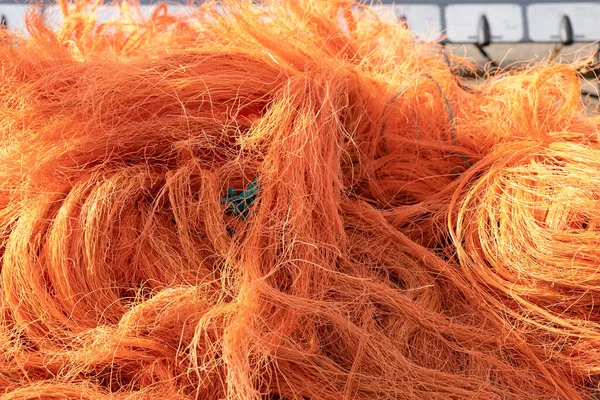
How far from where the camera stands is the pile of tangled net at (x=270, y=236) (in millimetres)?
1146

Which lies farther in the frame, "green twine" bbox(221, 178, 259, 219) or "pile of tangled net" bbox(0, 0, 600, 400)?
"green twine" bbox(221, 178, 259, 219)

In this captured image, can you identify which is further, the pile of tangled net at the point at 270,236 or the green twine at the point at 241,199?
the green twine at the point at 241,199

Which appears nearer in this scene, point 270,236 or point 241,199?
point 270,236

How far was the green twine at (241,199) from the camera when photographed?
4.41 ft

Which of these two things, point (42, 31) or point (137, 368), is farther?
point (42, 31)

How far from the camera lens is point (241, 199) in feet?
4.46

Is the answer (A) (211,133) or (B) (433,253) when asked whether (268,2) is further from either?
(B) (433,253)

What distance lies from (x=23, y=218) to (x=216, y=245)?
0.41 m

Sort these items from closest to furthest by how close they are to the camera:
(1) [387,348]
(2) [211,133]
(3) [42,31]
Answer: (1) [387,348] < (2) [211,133] < (3) [42,31]

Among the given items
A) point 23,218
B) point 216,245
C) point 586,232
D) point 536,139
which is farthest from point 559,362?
point 23,218

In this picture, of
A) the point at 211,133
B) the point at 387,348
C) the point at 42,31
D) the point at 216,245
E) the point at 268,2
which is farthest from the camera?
the point at 268,2

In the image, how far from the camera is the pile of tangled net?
3.76 ft

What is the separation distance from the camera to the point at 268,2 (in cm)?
167

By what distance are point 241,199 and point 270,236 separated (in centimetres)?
16
